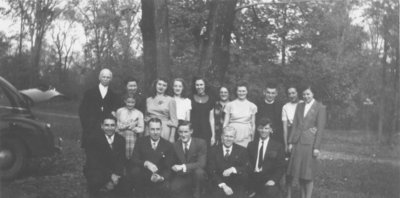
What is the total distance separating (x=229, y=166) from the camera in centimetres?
469

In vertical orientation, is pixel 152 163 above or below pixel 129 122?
below

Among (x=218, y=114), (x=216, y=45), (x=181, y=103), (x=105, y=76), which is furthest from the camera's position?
(x=216, y=45)

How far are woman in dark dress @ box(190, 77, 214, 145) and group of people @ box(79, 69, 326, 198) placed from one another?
13 mm

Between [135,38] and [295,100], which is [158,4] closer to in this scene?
[295,100]

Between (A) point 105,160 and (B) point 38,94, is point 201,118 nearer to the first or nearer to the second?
(A) point 105,160

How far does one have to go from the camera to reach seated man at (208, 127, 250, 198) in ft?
15.1

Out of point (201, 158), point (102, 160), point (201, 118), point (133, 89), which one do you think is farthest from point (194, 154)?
point (133, 89)

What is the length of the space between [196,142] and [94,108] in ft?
4.50

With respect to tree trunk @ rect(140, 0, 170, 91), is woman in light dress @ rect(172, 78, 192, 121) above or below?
below

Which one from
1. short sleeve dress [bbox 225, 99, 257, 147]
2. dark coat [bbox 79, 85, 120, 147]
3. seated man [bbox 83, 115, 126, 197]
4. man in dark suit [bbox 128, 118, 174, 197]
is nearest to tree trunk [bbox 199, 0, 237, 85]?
short sleeve dress [bbox 225, 99, 257, 147]

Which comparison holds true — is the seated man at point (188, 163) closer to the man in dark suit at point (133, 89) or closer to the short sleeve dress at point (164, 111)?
the short sleeve dress at point (164, 111)

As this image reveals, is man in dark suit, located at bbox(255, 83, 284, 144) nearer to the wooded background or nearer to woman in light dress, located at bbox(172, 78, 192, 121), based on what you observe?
woman in light dress, located at bbox(172, 78, 192, 121)

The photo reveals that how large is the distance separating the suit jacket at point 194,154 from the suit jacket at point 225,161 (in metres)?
0.08

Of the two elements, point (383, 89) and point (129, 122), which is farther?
point (383, 89)
